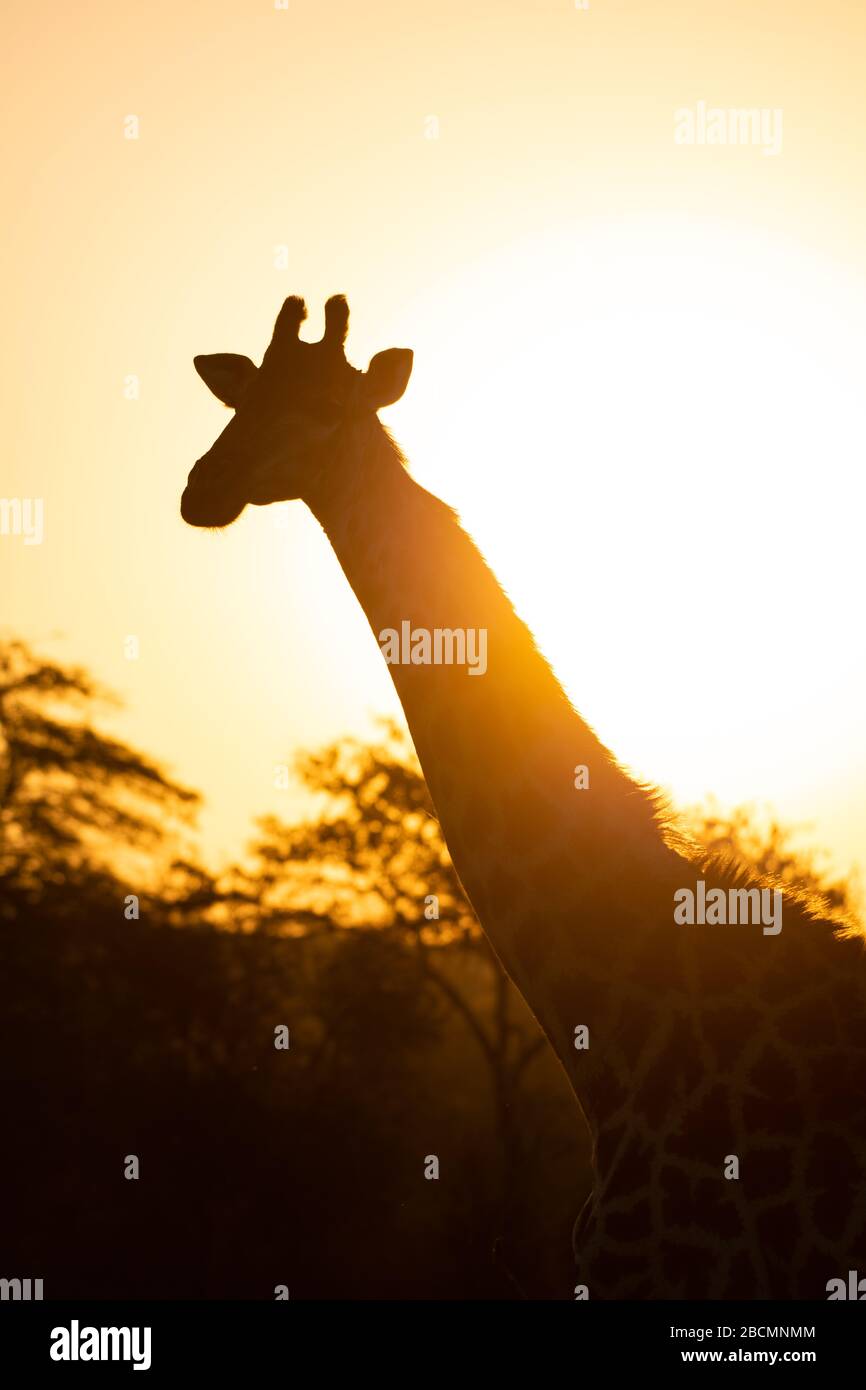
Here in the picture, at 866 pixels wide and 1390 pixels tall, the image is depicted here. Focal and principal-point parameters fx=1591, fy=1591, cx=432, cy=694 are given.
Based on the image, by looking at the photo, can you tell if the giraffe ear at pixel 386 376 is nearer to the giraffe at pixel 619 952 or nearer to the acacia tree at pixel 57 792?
the giraffe at pixel 619 952

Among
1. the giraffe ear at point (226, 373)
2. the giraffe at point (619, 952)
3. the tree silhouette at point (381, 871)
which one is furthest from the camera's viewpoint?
the tree silhouette at point (381, 871)

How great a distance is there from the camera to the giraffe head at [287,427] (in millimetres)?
7172

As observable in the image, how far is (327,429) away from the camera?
283 inches

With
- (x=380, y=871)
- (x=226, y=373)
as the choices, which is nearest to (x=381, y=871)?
(x=380, y=871)

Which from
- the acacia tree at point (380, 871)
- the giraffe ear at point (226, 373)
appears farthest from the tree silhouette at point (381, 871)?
the giraffe ear at point (226, 373)

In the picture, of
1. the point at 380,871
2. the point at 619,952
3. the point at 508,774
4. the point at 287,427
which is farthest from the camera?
the point at 380,871

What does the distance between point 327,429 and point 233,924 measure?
30.4 meters

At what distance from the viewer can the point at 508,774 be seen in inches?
246

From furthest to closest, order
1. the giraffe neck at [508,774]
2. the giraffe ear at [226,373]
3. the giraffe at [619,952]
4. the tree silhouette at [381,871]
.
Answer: the tree silhouette at [381,871] < the giraffe ear at [226,373] < the giraffe neck at [508,774] < the giraffe at [619,952]

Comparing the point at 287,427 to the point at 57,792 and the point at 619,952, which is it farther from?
the point at 57,792

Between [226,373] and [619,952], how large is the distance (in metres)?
3.68

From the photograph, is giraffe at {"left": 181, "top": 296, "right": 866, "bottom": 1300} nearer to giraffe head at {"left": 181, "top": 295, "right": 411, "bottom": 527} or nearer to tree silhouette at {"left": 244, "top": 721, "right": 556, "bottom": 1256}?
giraffe head at {"left": 181, "top": 295, "right": 411, "bottom": 527}

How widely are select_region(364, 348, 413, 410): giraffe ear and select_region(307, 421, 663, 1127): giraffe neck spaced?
506 millimetres

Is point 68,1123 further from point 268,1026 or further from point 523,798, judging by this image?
point 523,798
